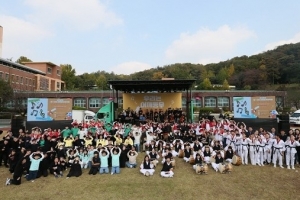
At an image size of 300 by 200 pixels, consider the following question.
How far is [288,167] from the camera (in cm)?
1142

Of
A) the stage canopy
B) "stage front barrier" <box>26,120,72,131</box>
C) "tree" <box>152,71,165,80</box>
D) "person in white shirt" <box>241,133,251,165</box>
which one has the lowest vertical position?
"person in white shirt" <box>241,133,251,165</box>

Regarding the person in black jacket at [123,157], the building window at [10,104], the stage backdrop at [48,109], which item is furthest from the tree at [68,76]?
the person in black jacket at [123,157]

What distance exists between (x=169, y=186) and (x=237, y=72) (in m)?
73.2

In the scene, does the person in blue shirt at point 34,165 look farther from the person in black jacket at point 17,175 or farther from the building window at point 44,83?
the building window at point 44,83

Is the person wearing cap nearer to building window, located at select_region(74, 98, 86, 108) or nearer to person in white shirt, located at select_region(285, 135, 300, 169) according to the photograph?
person in white shirt, located at select_region(285, 135, 300, 169)

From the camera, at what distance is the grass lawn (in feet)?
27.6

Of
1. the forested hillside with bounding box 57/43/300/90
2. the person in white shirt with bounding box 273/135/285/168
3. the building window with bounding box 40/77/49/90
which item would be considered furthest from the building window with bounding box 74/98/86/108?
the person in white shirt with bounding box 273/135/285/168

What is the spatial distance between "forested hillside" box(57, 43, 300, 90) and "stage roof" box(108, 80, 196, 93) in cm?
3341

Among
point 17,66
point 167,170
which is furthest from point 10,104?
point 167,170

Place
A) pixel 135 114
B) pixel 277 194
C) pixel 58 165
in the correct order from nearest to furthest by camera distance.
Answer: pixel 277 194 → pixel 58 165 → pixel 135 114

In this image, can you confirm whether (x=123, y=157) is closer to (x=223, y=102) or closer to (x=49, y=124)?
(x=49, y=124)

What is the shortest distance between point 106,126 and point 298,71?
6354 centimetres

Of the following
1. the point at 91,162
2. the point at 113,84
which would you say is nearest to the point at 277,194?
the point at 91,162

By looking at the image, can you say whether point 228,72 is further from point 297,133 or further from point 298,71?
point 297,133
